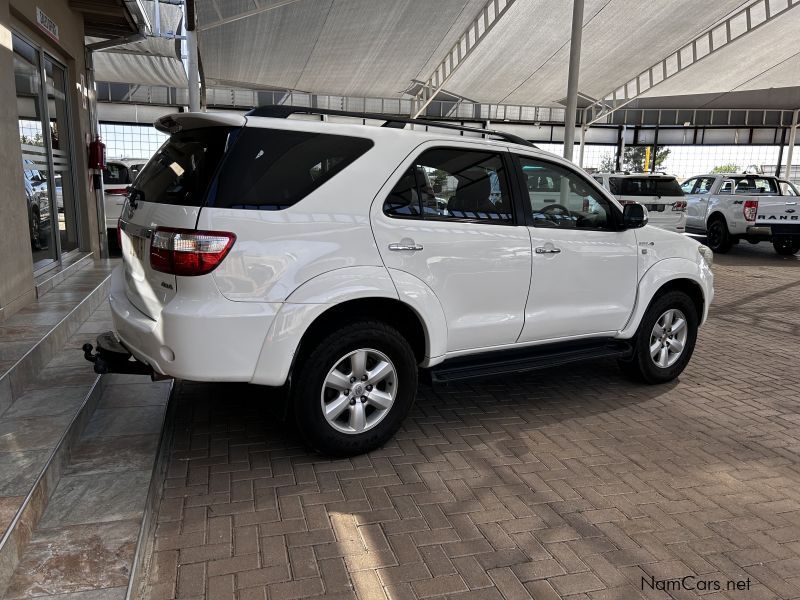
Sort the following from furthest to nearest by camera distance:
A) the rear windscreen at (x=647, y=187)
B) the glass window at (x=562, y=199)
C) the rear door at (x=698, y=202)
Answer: the rear door at (x=698, y=202) → the rear windscreen at (x=647, y=187) → the glass window at (x=562, y=199)

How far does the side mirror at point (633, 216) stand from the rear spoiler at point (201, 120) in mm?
2929

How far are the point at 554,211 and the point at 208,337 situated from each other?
266cm

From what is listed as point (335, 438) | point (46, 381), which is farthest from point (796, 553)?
point (46, 381)

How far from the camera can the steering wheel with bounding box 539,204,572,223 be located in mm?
4562

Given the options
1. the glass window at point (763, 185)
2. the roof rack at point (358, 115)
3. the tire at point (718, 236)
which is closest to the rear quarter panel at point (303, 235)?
the roof rack at point (358, 115)

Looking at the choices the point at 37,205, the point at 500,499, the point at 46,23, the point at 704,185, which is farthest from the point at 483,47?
the point at 500,499

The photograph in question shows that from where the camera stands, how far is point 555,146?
120 feet

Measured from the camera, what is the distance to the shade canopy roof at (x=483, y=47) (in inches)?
712

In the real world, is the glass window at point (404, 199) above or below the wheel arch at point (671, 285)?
above

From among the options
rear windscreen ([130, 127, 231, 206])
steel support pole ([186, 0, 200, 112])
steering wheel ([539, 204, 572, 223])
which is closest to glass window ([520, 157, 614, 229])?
steering wheel ([539, 204, 572, 223])

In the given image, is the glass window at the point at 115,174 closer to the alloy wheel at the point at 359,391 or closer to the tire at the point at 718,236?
the alloy wheel at the point at 359,391

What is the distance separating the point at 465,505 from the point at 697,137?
1572 inches

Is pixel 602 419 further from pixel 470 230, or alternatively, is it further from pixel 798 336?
pixel 798 336

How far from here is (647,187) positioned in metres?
15.3
